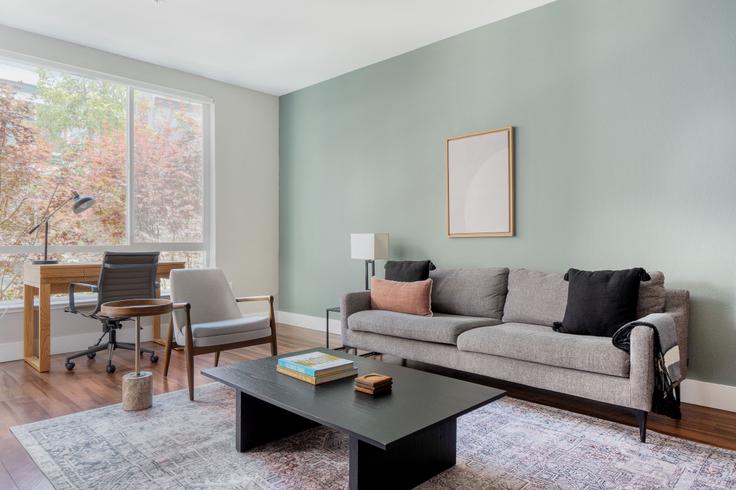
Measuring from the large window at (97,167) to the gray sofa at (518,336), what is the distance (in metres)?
2.53

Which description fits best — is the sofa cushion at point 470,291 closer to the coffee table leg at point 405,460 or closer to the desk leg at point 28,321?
the coffee table leg at point 405,460

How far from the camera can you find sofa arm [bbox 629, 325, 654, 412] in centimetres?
239

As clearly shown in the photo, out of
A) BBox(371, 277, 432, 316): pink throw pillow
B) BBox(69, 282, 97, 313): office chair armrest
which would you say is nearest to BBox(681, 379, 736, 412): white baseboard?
BBox(371, 277, 432, 316): pink throw pillow

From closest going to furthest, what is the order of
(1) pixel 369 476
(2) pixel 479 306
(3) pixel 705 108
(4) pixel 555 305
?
(1) pixel 369 476, (3) pixel 705 108, (4) pixel 555 305, (2) pixel 479 306

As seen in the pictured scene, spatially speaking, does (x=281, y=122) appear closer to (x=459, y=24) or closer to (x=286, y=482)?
(x=459, y=24)

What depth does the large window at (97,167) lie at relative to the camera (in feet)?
14.1

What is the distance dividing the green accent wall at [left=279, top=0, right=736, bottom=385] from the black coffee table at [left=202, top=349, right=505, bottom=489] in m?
1.88

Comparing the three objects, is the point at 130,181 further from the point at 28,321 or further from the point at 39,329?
the point at 39,329

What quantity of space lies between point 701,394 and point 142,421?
3.43m

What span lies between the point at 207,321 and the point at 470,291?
2.10m

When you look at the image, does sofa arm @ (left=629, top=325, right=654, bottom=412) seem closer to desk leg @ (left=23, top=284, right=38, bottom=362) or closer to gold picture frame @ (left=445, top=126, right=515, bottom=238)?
gold picture frame @ (left=445, top=126, right=515, bottom=238)

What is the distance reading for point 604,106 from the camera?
347cm

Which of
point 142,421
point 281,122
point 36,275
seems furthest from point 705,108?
point 36,275

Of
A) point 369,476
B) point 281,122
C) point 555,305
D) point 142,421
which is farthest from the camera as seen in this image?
point 281,122
